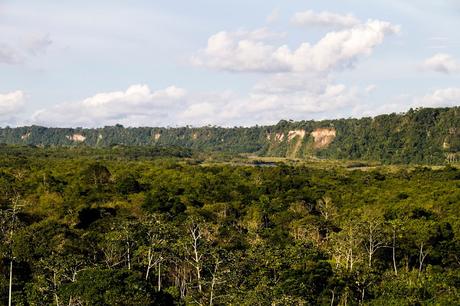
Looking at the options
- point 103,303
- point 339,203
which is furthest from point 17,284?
point 339,203

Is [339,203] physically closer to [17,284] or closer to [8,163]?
[17,284]

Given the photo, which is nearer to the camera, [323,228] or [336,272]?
[336,272]

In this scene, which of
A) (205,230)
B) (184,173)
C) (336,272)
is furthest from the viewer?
(184,173)

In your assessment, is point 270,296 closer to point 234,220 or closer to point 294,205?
point 234,220

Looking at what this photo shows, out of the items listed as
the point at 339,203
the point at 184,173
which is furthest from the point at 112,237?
the point at 184,173

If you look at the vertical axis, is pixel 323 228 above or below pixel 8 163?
below

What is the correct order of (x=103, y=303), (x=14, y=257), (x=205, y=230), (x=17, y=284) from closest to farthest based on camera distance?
(x=103, y=303), (x=17, y=284), (x=14, y=257), (x=205, y=230)
